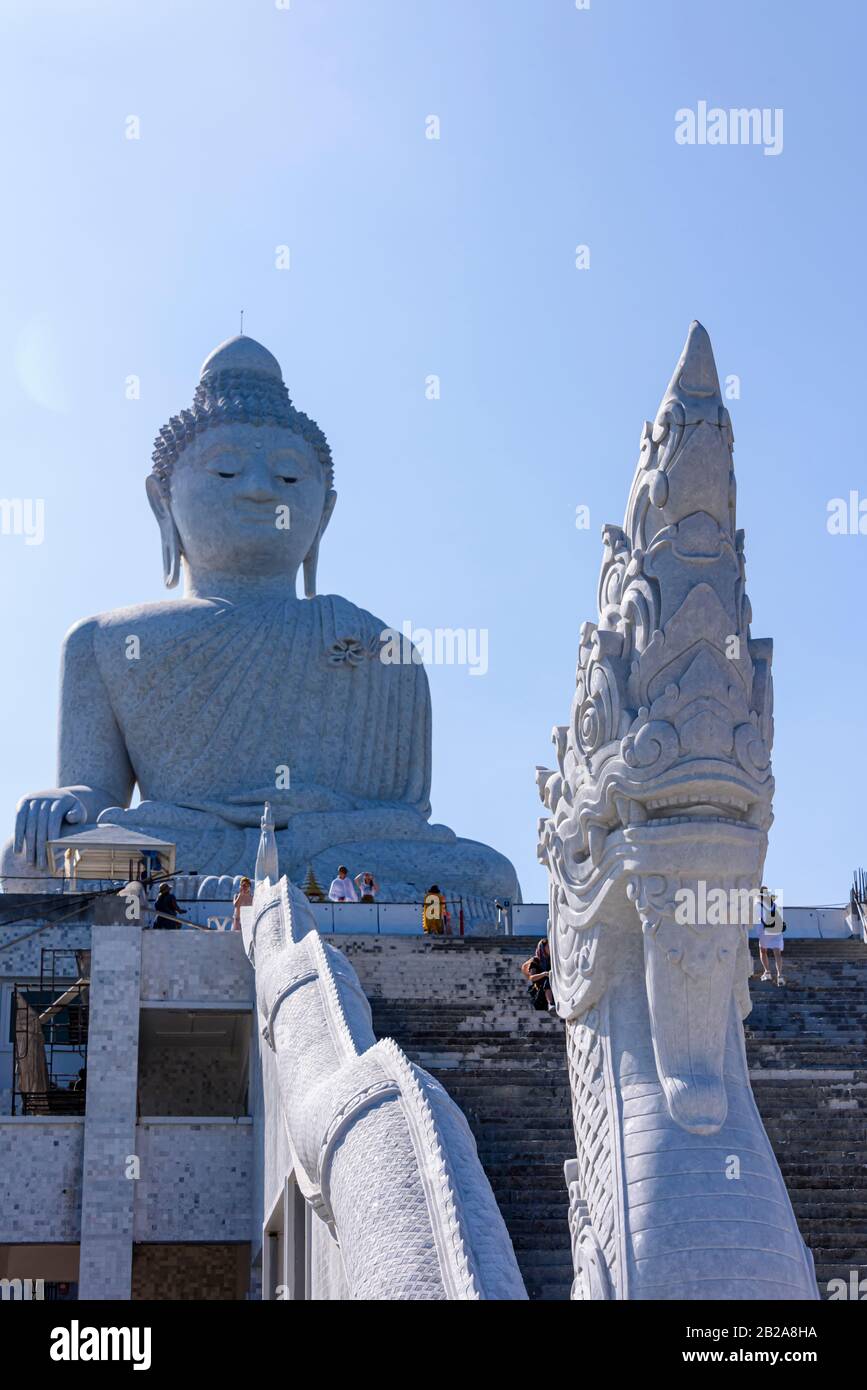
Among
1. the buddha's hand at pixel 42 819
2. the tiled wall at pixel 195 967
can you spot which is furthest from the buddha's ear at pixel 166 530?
the tiled wall at pixel 195 967

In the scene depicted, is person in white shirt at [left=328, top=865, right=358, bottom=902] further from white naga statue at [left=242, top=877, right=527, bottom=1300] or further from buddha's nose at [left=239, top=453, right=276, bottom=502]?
white naga statue at [left=242, top=877, right=527, bottom=1300]

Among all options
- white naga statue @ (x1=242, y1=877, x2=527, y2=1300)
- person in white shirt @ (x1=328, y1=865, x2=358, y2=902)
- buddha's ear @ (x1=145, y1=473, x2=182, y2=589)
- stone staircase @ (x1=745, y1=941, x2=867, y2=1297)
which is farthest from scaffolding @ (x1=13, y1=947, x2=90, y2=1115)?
buddha's ear @ (x1=145, y1=473, x2=182, y2=589)

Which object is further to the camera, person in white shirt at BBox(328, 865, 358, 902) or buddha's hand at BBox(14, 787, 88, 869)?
buddha's hand at BBox(14, 787, 88, 869)

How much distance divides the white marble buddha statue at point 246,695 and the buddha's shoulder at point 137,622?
20 mm

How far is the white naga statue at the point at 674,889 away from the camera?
21.2 ft

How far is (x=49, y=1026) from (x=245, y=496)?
6.64m

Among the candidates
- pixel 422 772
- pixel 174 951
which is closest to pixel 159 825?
pixel 422 772

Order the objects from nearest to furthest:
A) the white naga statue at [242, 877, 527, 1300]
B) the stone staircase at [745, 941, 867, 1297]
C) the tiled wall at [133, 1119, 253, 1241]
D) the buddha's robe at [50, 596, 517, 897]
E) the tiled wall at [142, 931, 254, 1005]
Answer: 1. the white naga statue at [242, 877, 527, 1300]
2. the stone staircase at [745, 941, 867, 1297]
3. the tiled wall at [133, 1119, 253, 1241]
4. the tiled wall at [142, 931, 254, 1005]
5. the buddha's robe at [50, 596, 517, 897]

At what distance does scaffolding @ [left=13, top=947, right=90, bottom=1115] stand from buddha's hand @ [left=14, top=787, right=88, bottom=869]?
2406 millimetres

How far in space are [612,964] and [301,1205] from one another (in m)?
3.54

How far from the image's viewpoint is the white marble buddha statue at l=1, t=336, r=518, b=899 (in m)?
18.7

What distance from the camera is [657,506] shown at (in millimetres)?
6895

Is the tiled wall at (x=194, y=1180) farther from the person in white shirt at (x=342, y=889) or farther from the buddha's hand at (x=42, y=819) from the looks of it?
the buddha's hand at (x=42, y=819)

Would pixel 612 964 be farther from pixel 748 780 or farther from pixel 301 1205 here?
pixel 301 1205
